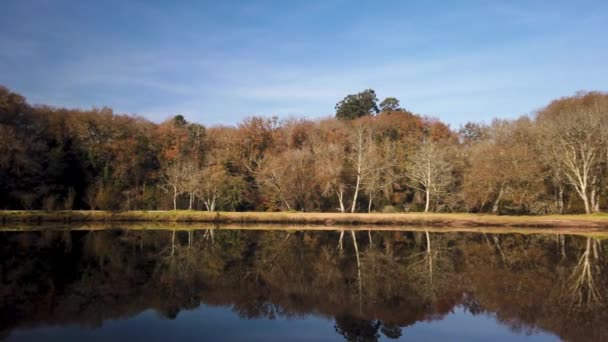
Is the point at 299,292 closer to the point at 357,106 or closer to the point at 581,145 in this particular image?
the point at 581,145

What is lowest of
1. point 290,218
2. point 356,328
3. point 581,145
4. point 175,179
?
point 356,328

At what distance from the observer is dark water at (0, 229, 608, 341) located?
11906 millimetres

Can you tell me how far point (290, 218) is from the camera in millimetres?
47469

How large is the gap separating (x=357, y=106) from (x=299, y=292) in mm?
78059

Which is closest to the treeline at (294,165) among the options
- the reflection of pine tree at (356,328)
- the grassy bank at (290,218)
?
the grassy bank at (290,218)

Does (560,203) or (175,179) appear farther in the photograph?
(175,179)

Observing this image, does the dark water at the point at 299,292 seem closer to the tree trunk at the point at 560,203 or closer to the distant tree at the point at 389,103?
the tree trunk at the point at 560,203

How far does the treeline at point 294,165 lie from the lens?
47938 mm

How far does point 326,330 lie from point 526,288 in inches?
350

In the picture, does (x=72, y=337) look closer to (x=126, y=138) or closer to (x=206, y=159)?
(x=206, y=159)

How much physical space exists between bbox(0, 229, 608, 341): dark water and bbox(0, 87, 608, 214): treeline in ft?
75.4

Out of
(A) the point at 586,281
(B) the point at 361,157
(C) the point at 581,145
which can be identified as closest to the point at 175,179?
(B) the point at 361,157

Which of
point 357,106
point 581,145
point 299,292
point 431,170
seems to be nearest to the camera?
point 299,292

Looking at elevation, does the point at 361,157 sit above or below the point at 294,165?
above
